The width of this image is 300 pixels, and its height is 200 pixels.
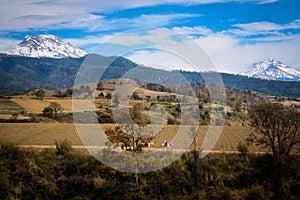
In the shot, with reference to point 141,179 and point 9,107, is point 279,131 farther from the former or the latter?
point 9,107

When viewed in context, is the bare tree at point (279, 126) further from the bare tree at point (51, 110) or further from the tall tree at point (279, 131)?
the bare tree at point (51, 110)

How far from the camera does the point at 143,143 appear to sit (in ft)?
74.6

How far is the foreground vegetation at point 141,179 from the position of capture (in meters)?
21.2

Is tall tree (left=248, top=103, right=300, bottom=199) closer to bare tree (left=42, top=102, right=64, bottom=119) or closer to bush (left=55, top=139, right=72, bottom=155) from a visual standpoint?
bush (left=55, top=139, right=72, bottom=155)

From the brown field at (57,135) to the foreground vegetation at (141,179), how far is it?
3448mm

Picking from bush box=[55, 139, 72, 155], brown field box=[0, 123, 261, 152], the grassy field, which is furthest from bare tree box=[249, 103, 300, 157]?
the grassy field

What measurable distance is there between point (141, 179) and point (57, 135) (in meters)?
13.6

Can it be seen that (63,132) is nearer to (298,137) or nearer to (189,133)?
(189,133)

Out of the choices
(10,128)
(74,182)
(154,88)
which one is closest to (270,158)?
(74,182)

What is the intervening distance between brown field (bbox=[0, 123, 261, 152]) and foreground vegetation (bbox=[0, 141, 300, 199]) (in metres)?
3.45

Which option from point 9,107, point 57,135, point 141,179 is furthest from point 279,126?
point 9,107

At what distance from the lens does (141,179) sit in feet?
74.4

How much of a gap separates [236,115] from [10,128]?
4094 cm

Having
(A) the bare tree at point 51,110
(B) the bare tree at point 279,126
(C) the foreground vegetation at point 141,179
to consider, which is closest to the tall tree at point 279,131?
(B) the bare tree at point 279,126
